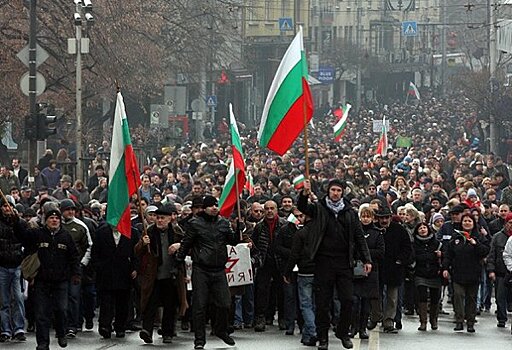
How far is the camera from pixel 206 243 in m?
16.7

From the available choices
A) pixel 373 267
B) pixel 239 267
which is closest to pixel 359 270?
pixel 373 267

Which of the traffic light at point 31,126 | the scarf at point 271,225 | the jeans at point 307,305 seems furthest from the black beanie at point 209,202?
the traffic light at point 31,126

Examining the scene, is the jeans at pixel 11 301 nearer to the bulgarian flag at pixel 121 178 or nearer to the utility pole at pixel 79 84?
the bulgarian flag at pixel 121 178

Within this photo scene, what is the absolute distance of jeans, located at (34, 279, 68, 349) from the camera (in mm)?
16094

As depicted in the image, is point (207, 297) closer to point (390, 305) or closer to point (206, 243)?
point (206, 243)

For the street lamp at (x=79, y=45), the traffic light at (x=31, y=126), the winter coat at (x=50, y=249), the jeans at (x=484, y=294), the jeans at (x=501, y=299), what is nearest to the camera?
the winter coat at (x=50, y=249)

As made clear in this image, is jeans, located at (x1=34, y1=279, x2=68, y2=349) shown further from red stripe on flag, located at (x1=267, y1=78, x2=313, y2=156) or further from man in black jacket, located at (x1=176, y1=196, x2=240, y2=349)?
red stripe on flag, located at (x1=267, y1=78, x2=313, y2=156)

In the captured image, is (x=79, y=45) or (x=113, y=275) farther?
(x=79, y=45)

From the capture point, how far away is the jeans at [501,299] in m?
20.2

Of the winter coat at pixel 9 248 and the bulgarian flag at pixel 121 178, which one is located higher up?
the bulgarian flag at pixel 121 178

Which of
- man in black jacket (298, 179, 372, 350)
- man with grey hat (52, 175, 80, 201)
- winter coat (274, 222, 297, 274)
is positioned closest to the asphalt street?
man in black jacket (298, 179, 372, 350)

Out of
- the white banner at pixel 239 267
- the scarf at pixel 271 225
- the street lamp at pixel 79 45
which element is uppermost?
the street lamp at pixel 79 45

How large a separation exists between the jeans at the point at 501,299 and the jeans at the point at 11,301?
6182 mm

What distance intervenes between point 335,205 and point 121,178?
9.14ft
